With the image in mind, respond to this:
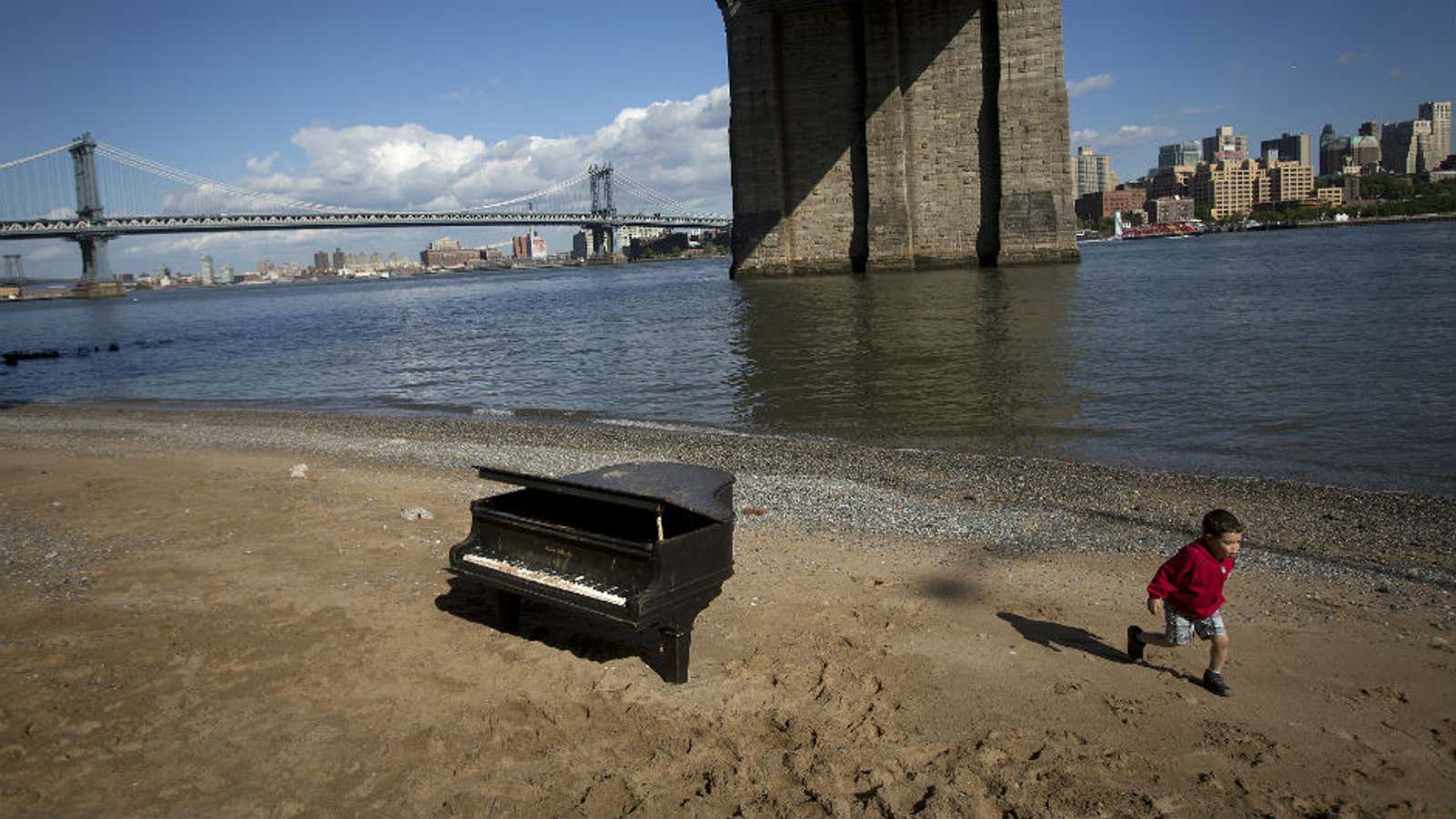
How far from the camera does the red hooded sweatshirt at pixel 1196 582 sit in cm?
370

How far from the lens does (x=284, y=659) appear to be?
4.10 meters

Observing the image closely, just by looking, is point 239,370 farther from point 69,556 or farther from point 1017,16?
point 1017,16

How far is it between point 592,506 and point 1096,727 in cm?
233

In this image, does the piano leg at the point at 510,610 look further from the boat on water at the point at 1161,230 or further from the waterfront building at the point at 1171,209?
the waterfront building at the point at 1171,209

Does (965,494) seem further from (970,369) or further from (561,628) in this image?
(970,369)

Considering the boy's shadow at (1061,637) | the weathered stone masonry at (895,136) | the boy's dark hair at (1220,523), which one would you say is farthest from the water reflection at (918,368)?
the weathered stone masonry at (895,136)

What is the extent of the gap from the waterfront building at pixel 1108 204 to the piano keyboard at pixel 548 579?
176274mm

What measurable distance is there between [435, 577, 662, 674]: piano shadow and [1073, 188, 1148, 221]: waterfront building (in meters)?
176

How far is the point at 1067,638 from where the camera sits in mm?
4242

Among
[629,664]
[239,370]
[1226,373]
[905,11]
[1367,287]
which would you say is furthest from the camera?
[905,11]

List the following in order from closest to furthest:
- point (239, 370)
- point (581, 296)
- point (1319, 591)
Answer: point (1319, 591) < point (239, 370) < point (581, 296)

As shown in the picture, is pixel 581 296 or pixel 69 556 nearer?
pixel 69 556

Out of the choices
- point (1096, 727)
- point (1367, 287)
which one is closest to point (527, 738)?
point (1096, 727)

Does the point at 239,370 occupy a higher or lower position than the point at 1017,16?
lower
